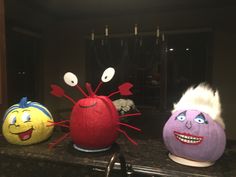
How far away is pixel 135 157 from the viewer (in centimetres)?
80

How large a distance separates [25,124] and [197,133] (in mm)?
605

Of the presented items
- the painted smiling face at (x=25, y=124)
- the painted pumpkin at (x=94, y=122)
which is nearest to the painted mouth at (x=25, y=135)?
the painted smiling face at (x=25, y=124)

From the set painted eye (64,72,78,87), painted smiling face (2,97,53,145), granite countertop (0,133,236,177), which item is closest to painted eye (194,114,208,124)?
granite countertop (0,133,236,177)

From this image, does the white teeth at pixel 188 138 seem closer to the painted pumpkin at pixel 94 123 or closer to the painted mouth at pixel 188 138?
the painted mouth at pixel 188 138

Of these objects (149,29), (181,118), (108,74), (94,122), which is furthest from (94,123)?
(149,29)

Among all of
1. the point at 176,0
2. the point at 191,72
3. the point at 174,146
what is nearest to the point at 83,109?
the point at 174,146

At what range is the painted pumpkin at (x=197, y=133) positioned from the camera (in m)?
0.66

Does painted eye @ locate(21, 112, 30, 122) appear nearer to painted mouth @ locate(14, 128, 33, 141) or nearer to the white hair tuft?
painted mouth @ locate(14, 128, 33, 141)

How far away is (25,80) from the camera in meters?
2.52

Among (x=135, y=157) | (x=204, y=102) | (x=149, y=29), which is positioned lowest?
(x=135, y=157)

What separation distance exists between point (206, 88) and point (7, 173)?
2.56ft

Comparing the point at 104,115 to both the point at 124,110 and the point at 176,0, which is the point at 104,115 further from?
the point at 176,0

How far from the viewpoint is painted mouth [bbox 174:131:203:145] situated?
67 cm

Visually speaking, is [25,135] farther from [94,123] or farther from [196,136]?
[196,136]
